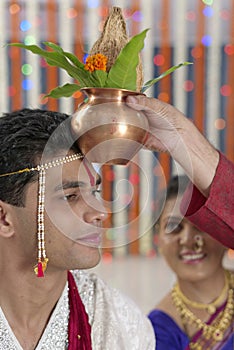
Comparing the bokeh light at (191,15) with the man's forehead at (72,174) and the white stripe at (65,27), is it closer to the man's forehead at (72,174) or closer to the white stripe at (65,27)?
the white stripe at (65,27)

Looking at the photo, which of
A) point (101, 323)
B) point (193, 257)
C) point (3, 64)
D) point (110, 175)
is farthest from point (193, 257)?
point (3, 64)

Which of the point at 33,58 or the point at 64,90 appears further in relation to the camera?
the point at 33,58

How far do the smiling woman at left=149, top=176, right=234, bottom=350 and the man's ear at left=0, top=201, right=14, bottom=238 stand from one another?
0.80 m

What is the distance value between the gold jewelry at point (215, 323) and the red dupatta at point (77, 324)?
0.70 m

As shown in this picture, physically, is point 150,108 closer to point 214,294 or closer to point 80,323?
point 80,323

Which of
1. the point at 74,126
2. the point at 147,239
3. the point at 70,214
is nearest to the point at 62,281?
the point at 70,214

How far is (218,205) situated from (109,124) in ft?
1.48

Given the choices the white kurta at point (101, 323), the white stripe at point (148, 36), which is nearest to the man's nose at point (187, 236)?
the white kurta at point (101, 323)

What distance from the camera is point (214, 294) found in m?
2.46

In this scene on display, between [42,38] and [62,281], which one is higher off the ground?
[42,38]

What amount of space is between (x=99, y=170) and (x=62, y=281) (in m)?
0.34

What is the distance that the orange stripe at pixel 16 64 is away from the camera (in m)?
6.04

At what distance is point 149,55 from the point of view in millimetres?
6246

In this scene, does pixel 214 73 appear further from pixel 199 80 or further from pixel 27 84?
pixel 27 84
